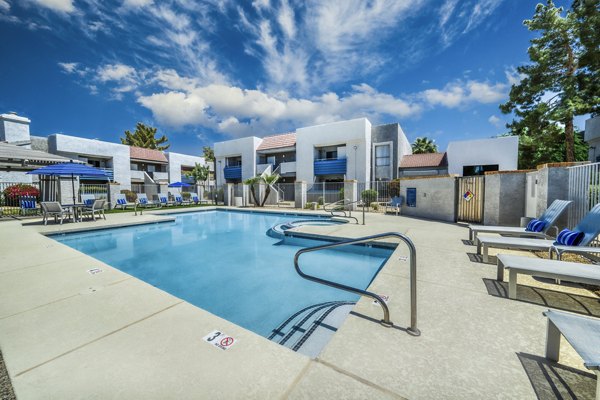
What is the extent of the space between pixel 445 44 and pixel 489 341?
17.6m

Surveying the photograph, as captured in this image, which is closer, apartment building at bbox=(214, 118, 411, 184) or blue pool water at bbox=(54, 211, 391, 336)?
blue pool water at bbox=(54, 211, 391, 336)

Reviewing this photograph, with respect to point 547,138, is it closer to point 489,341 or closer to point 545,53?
point 545,53

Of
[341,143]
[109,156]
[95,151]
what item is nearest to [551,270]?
[341,143]

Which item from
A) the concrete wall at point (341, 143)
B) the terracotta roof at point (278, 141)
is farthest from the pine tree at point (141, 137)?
the concrete wall at point (341, 143)

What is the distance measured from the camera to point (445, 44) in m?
14.1

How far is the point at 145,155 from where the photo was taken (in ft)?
108

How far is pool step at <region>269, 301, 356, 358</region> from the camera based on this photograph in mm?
2783

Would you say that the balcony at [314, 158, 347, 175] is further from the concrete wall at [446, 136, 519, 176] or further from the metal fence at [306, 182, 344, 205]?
the concrete wall at [446, 136, 519, 176]

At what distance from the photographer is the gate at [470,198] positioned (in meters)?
9.32

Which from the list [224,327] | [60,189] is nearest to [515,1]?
[224,327]

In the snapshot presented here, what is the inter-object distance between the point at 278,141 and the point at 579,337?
28665 millimetres

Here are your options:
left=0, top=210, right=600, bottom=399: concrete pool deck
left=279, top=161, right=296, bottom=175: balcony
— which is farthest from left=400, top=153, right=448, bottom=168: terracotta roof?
left=0, top=210, right=600, bottom=399: concrete pool deck

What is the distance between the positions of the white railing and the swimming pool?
13.7 ft

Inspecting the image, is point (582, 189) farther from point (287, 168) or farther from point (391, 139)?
point (287, 168)
